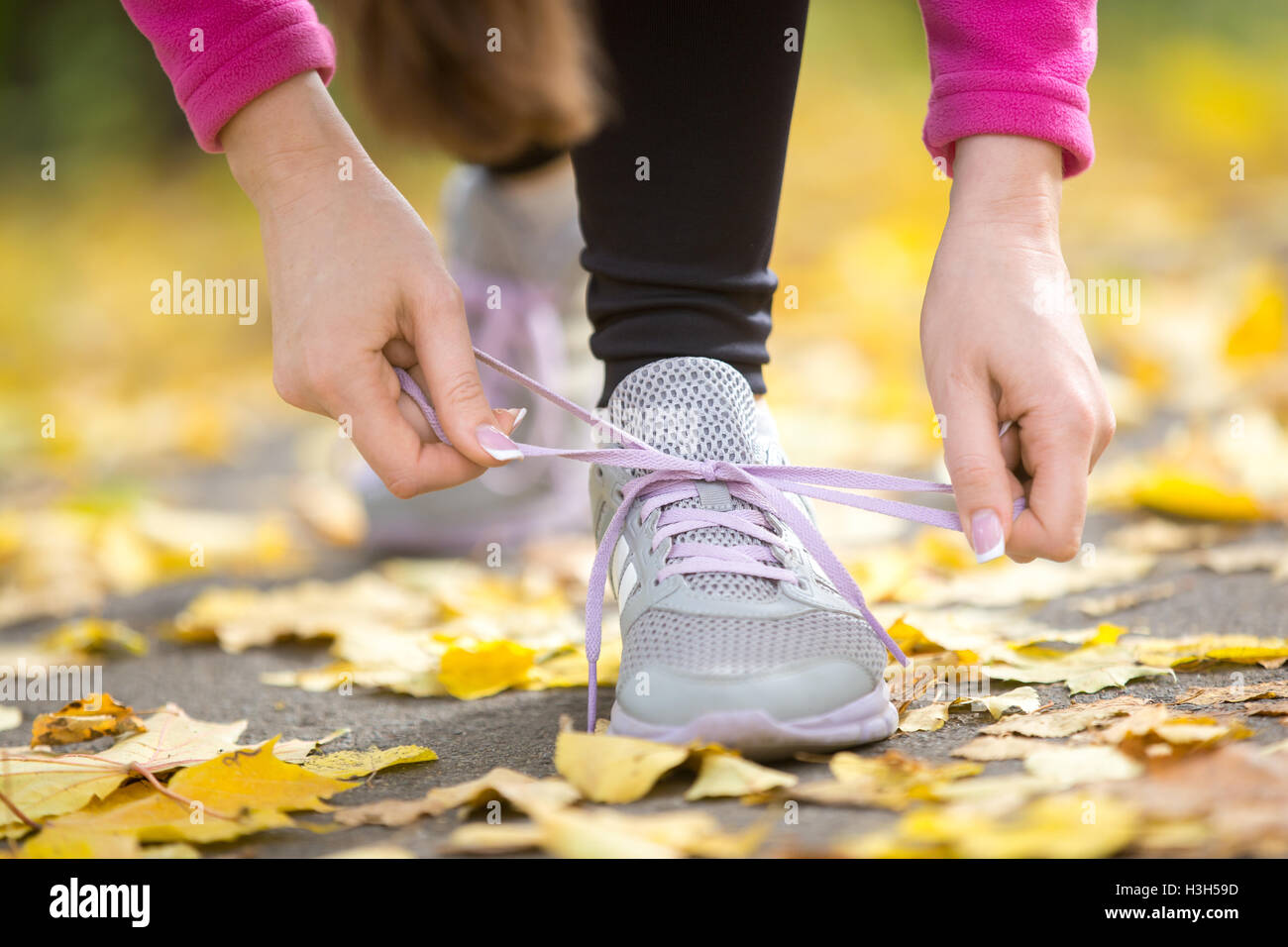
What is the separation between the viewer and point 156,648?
143 cm

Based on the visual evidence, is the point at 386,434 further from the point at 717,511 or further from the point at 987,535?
the point at 987,535

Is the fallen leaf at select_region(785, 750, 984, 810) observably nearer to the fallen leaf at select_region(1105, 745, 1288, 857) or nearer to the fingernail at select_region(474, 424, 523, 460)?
the fallen leaf at select_region(1105, 745, 1288, 857)

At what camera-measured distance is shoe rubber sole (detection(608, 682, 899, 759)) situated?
816 millimetres

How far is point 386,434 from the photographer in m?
0.88

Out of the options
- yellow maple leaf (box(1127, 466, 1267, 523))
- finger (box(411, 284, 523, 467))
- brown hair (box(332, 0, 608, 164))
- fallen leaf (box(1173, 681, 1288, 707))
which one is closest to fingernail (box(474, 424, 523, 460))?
finger (box(411, 284, 523, 467))

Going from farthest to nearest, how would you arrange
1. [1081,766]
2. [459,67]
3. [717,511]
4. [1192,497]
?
[459,67]
[1192,497]
[717,511]
[1081,766]

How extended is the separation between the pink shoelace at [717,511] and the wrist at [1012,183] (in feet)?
0.70

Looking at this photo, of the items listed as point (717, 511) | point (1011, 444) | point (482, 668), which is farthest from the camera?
point (482, 668)

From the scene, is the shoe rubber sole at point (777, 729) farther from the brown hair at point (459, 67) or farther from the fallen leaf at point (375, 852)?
the brown hair at point (459, 67)

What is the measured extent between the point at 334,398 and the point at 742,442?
35cm

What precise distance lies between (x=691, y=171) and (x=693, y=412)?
0.77 ft

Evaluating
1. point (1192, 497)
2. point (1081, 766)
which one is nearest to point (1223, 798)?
point (1081, 766)

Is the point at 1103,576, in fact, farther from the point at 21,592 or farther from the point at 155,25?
the point at 21,592
